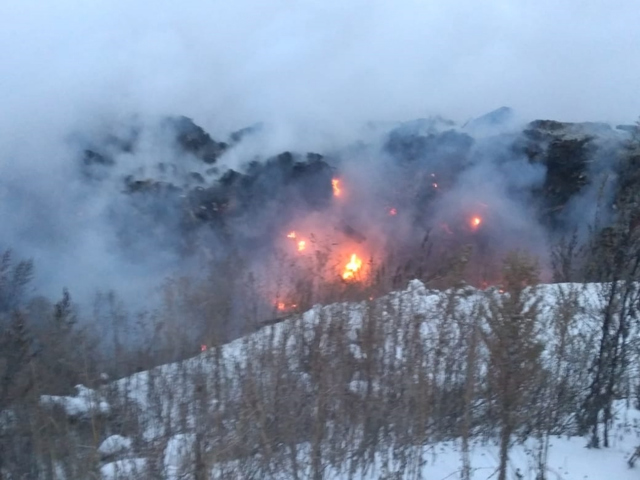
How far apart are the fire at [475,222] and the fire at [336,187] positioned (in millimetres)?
5368

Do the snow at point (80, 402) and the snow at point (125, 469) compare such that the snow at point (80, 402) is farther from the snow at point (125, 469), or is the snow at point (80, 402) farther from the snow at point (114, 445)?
the snow at point (125, 469)

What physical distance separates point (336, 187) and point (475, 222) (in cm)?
581

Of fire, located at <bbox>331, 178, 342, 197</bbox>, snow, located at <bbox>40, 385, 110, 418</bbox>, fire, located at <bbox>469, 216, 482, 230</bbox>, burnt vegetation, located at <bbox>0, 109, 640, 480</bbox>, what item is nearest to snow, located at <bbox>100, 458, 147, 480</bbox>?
burnt vegetation, located at <bbox>0, 109, 640, 480</bbox>

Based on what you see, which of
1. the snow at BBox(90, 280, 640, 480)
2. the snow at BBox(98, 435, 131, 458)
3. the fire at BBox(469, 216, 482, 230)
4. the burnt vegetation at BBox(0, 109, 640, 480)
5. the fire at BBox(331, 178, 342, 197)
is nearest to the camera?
the burnt vegetation at BBox(0, 109, 640, 480)

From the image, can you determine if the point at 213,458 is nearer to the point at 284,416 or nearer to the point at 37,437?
the point at 284,416

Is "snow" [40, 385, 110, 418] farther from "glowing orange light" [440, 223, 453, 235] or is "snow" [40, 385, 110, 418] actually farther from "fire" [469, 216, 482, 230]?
"fire" [469, 216, 482, 230]

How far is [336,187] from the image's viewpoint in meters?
27.0

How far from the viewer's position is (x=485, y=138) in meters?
28.8

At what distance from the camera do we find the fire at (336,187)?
→ 2667 centimetres

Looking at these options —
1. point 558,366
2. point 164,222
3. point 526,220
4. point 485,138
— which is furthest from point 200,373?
point 485,138

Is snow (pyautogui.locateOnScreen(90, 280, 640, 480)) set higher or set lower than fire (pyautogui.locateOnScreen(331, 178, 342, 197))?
lower

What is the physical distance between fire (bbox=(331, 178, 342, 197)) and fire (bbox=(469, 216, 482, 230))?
537cm

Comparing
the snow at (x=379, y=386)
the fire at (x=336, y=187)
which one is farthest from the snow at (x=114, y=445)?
the fire at (x=336, y=187)

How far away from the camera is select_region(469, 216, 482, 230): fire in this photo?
23.6 meters
